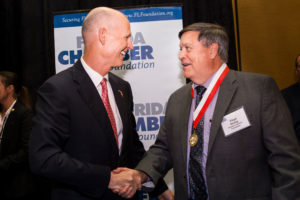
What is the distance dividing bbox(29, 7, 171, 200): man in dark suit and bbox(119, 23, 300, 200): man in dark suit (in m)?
0.35

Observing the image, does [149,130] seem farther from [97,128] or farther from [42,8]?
[42,8]

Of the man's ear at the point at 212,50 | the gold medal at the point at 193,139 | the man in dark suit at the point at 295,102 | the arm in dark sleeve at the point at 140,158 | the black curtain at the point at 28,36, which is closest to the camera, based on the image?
the gold medal at the point at 193,139

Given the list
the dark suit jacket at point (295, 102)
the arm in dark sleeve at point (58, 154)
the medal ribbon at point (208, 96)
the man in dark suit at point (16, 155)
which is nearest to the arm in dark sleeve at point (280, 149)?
the medal ribbon at point (208, 96)

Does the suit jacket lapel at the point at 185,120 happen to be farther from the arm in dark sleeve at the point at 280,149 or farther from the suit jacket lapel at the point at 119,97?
the arm in dark sleeve at the point at 280,149

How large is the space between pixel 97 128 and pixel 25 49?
305 cm

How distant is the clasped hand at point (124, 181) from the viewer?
178 centimetres

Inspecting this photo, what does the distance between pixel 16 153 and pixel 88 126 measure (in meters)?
1.91

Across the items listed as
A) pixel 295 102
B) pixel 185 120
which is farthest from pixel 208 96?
pixel 295 102

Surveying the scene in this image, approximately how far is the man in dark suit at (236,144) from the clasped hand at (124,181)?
0.09m

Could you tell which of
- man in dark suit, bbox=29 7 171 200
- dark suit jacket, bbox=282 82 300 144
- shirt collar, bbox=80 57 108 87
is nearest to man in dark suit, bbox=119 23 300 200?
man in dark suit, bbox=29 7 171 200

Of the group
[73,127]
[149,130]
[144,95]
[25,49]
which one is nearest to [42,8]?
[25,49]

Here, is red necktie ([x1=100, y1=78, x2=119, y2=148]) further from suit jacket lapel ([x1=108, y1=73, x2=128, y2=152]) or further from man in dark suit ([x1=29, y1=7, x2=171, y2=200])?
suit jacket lapel ([x1=108, y1=73, x2=128, y2=152])

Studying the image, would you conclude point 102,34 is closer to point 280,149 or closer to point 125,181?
point 125,181

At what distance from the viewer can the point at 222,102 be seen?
181 cm
